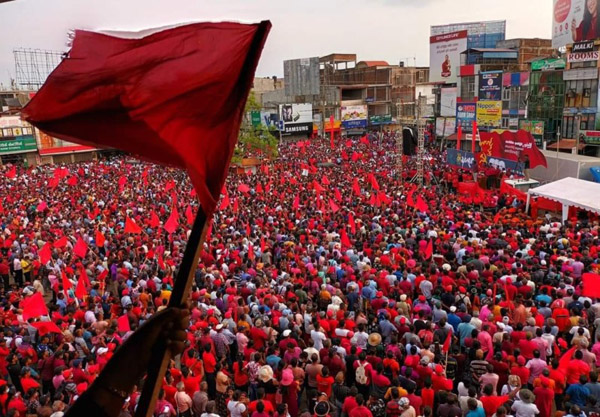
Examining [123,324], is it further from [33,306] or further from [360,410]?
[360,410]

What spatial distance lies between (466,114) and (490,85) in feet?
8.79

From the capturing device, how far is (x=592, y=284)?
332 inches

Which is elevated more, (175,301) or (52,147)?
(175,301)

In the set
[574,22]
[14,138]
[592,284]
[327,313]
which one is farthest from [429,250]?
[14,138]

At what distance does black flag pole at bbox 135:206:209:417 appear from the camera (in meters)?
2.36

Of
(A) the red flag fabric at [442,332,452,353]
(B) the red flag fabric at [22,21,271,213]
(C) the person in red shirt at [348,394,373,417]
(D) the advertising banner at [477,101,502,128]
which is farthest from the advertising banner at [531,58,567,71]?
(B) the red flag fabric at [22,21,271,213]

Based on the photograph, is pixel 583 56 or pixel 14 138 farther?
pixel 14 138

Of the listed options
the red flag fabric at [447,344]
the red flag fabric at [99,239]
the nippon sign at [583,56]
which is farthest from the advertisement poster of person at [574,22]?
the red flag fabric at [447,344]

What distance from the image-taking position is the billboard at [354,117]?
5597cm

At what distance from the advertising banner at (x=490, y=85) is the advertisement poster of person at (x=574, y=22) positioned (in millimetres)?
4078

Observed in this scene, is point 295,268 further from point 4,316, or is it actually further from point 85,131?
point 85,131

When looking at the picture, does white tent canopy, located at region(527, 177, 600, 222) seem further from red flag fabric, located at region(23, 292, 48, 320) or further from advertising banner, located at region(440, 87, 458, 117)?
advertising banner, located at region(440, 87, 458, 117)

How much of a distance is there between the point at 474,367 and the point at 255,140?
29.8 meters

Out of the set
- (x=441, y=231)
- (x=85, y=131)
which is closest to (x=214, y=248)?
(x=441, y=231)
